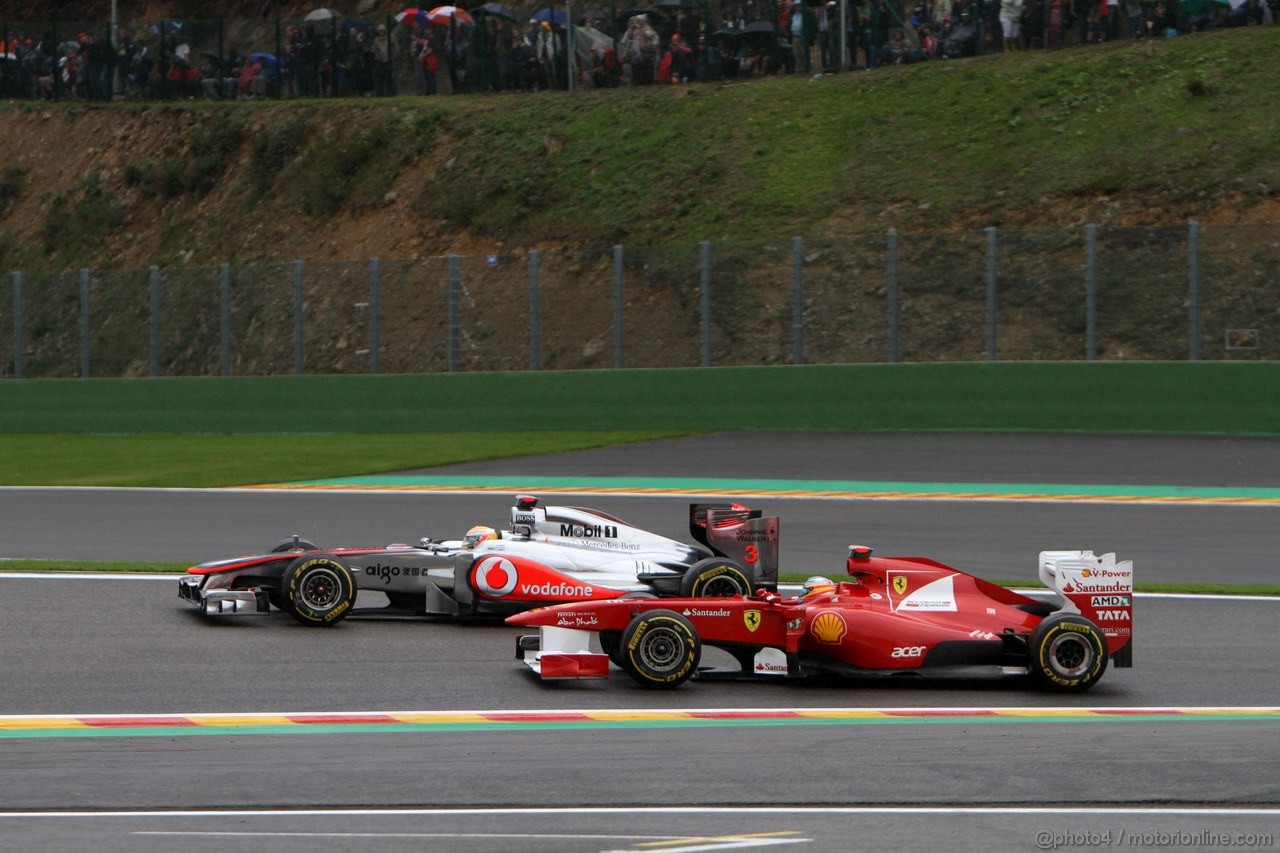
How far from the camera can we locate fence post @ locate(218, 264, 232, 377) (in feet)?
86.2

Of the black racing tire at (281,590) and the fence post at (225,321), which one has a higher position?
the fence post at (225,321)

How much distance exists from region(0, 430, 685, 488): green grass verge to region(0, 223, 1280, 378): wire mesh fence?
1.42m

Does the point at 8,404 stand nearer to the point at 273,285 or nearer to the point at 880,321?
the point at 273,285

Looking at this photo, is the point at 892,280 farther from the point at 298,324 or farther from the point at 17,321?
the point at 17,321

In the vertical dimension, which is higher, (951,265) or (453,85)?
(453,85)

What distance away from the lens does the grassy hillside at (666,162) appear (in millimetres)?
30641

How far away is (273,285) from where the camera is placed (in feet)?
87.7

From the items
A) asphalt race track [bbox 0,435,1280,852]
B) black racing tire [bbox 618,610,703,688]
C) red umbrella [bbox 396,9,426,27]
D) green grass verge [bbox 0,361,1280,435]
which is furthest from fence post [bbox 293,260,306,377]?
black racing tire [bbox 618,610,703,688]

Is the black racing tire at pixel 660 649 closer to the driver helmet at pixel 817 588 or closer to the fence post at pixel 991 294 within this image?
the driver helmet at pixel 817 588

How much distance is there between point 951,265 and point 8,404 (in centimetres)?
1593

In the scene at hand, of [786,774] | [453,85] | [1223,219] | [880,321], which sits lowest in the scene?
[786,774]

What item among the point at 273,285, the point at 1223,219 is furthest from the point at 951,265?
the point at 273,285

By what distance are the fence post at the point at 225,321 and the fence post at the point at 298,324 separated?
42.1 inches

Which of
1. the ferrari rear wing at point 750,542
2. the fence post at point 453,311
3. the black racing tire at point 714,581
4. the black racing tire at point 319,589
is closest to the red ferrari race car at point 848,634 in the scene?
the black racing tire at point 714,581
